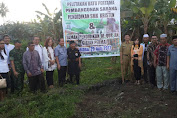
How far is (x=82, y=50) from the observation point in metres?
5.45

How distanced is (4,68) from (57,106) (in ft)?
5.98

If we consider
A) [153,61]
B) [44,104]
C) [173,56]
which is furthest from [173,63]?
[44,104]

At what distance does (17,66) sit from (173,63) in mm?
4320

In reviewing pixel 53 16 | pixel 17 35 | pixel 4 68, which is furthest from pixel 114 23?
pixel 17 35

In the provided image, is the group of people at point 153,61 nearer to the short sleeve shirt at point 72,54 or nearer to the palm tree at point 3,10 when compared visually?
the short sleeve shirt at point 72,54

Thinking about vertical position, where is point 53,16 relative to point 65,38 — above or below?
above

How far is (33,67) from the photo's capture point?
4738mm

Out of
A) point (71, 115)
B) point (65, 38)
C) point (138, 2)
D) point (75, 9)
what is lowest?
point (71, 115)

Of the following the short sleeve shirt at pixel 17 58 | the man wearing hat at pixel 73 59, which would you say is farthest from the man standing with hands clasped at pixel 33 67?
the man wearing hat at pixel 73 59

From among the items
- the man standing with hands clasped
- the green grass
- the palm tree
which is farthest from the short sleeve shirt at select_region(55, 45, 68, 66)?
the palm tree

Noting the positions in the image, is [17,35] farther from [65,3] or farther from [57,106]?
[57,106]

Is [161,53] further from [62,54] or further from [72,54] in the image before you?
[62,54]

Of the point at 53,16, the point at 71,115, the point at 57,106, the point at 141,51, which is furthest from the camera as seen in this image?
the point at 53,16

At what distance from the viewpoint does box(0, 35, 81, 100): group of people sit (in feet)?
15.3
